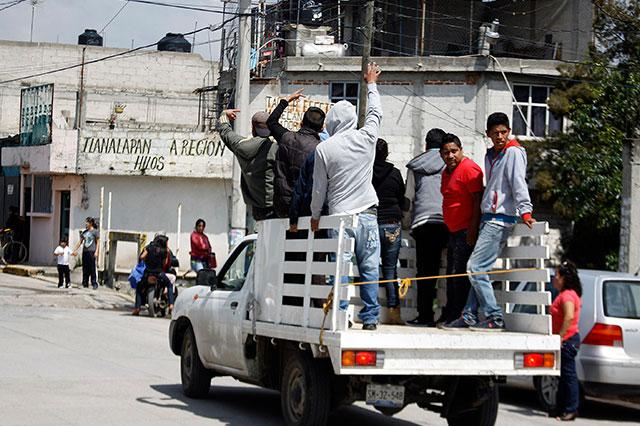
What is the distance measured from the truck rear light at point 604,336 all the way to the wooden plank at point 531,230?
2.83 meters

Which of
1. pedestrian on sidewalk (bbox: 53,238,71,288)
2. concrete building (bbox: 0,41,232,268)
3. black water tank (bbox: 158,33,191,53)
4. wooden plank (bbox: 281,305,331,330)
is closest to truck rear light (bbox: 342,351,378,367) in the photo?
wooden plank (bbox: 281,305,331,330)

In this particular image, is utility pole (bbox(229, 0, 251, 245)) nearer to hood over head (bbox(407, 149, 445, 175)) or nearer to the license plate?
hood over head (bbox(407, 149, 445, 175))

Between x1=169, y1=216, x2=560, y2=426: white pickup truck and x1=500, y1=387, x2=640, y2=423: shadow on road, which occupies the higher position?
x1=169, y1=216, x2=560, y2=426: white pickup truck

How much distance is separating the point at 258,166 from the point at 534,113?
24.8 m

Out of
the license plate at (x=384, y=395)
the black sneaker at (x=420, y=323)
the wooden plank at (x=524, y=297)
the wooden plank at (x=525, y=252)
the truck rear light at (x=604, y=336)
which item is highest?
the wooden plank at (x=525, y=252)

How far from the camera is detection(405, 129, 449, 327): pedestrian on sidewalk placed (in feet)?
31.0

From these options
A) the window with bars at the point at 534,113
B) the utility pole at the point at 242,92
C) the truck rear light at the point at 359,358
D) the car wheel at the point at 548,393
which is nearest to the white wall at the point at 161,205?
the window with bars at the point at 534,113

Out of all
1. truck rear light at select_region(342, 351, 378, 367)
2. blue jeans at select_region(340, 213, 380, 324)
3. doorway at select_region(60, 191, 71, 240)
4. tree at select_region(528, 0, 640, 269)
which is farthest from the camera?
doorway at select_region(60, 191, 71, 240)

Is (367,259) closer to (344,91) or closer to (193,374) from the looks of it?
(193,374)

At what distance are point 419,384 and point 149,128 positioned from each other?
84.2ft

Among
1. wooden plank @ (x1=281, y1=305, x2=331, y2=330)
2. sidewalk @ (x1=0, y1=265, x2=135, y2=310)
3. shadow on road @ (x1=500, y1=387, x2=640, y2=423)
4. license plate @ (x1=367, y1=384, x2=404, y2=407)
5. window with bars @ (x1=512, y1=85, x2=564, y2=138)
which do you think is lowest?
shadow on road @ (x1=500, y1=387, x2=640, y2=423)

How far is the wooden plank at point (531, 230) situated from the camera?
8.41 m

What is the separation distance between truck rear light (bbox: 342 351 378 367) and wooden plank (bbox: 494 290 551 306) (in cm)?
159

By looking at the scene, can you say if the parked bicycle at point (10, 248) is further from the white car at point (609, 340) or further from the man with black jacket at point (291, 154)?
the man with black jacket at point (291, 154)
